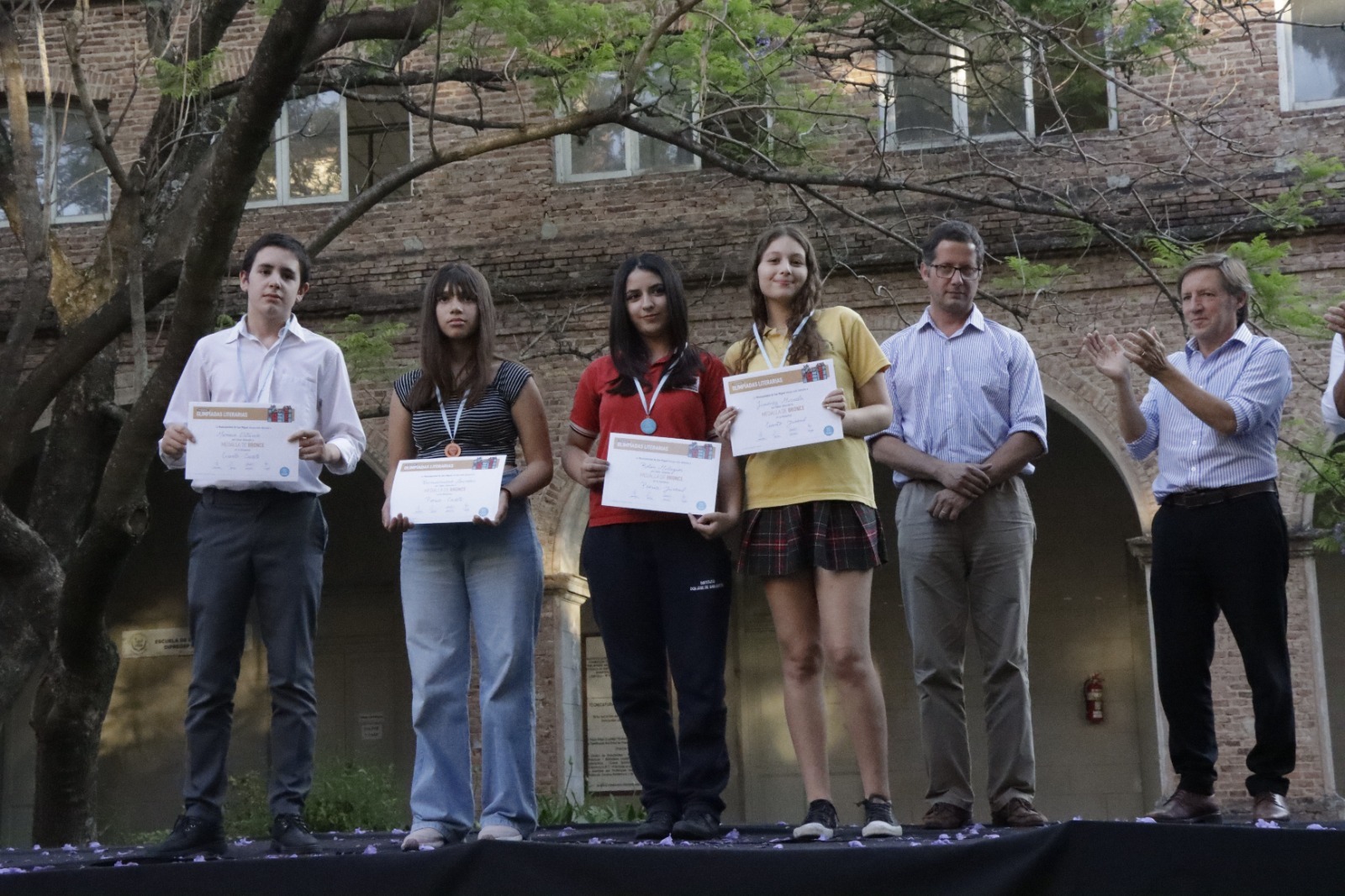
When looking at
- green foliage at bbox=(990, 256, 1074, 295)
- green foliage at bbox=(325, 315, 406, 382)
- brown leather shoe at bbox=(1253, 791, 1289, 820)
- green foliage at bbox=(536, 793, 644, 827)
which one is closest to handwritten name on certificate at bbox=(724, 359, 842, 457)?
brown leather shoe at bbox=(1253, 791, 1289, 820)

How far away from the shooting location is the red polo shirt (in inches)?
192

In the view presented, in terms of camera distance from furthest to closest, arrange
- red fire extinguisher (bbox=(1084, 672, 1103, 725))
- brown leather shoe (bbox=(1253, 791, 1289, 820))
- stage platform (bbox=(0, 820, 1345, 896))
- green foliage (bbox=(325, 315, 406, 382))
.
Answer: red fire extinguisher (bbox=(1084, 672, 1103, 725))
green foliage (bbox=(325, 315, 406, 382))
brown leather shoe (bbox=(1253, 791, 1289, 820))
stage platform (bbox=(0, 820, 1345, 896))

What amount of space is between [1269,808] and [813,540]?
Result: 1564mm

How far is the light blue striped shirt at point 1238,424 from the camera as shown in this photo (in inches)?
195

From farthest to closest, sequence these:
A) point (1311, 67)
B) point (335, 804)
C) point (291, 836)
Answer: point (1311, 67) < point (335, 804) < point (291, 836)

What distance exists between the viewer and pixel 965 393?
5219 mm

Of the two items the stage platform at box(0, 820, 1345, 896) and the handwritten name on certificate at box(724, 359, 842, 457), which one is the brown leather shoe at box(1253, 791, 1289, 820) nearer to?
the stage platform at box(0, 820, 1345, 896)

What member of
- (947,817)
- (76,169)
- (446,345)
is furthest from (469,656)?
(76,169)

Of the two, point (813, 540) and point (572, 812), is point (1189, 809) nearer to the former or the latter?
point (813, 540)

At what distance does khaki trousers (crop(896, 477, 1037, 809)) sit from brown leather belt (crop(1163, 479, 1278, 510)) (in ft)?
1.64

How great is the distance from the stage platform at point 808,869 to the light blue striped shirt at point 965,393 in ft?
4.71

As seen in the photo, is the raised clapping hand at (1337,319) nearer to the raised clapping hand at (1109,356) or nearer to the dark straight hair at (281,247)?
the raised clapping hand at (1109,356)

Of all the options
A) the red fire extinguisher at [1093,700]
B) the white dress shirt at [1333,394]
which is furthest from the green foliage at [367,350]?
the red fire extinguisher at [1093,700]

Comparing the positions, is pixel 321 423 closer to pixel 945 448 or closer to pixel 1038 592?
pixel 945 448
